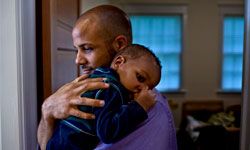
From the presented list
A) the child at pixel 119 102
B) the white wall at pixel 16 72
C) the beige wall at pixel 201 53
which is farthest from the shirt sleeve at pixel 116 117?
the beige wall at pixel 201 53

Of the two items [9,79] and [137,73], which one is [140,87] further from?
[9,79]

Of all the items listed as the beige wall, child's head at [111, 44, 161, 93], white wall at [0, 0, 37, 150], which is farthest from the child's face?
the beige wall

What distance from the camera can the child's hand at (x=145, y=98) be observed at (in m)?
0.74

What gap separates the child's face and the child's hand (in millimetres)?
19

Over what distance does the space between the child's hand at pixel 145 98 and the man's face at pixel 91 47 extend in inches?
6.7

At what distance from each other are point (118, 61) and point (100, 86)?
98 millimetres

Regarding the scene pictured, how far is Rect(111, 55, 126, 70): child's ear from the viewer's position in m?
0.78

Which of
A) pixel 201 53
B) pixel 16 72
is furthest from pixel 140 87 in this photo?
pixel 201 53

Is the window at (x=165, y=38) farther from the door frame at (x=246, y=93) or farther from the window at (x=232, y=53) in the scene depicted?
the door frame at (x=246, y=93)

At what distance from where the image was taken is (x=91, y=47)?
2.76 ft

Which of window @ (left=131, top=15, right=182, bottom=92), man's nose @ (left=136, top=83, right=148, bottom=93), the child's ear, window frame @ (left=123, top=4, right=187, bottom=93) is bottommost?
man's nose @ (left=136, top=83, right=148, bottom=93)

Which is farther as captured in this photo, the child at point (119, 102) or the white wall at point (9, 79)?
the white wall at point (9, 79)

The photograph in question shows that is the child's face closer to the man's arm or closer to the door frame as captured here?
the man's arm

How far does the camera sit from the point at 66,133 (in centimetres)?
77
